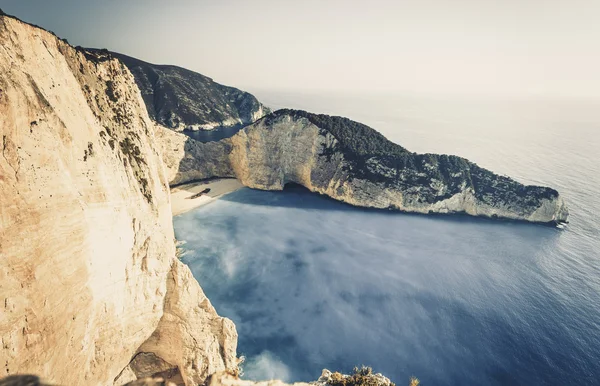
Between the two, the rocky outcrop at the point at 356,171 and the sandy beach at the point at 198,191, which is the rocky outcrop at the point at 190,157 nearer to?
the rocky outcrop at the point at 356,171

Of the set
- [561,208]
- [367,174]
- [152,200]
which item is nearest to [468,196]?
[561,208]

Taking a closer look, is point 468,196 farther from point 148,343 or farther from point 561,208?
point 148,343

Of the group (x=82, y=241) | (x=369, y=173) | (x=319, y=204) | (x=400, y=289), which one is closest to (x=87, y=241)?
(x=82, y=241)

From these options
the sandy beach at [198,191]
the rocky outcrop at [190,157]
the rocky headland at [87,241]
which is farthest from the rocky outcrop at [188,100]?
the rocky headland at [87,241]

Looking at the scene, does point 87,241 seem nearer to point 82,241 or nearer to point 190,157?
point 82,241

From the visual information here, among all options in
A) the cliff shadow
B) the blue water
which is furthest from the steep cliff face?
the cliff shadow
